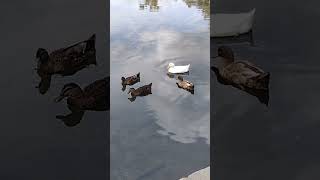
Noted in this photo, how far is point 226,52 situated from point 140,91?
1.59 ft

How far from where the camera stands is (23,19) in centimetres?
133

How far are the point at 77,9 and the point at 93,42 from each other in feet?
0.42

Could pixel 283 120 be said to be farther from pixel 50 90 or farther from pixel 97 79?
pixel 50 90

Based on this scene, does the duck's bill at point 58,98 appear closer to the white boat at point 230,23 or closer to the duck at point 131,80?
the duck at point 131,80

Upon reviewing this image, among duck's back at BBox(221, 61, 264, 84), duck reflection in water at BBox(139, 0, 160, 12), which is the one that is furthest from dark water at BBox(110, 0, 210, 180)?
duck's back at BBox(221, 61, 264, 84)

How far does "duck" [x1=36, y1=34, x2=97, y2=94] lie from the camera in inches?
52.5

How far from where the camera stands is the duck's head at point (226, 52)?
4.26 feet

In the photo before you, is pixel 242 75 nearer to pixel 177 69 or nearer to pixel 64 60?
pixel 177 69

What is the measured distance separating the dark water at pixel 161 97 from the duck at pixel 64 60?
14 centimetres

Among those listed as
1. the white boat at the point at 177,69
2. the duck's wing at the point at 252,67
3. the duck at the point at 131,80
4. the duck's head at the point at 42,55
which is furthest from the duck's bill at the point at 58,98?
the duck's wing at the point at 252,67

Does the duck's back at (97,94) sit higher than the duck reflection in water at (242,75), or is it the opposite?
the duck reflection in water at (242,75)

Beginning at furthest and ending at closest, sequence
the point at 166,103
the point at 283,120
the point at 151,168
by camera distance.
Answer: the point at 166,103 → the point at 151,168 → the point at 283,120

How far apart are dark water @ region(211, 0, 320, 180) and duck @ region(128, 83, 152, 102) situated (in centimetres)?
42

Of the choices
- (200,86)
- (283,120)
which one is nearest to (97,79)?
(200,86)
